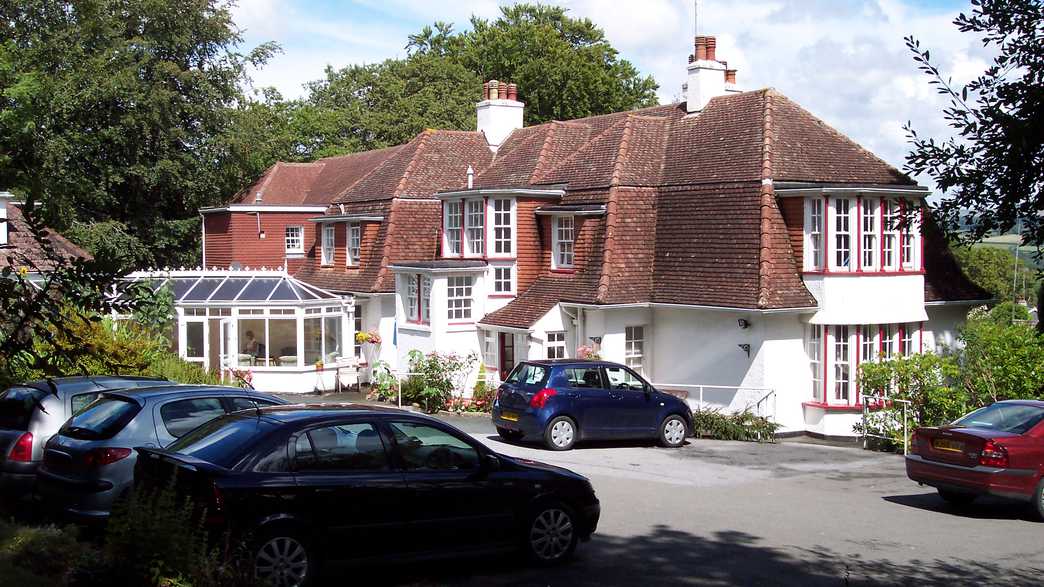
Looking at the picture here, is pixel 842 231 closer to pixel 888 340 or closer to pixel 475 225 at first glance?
pixel 888 340

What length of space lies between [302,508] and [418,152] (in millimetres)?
28226

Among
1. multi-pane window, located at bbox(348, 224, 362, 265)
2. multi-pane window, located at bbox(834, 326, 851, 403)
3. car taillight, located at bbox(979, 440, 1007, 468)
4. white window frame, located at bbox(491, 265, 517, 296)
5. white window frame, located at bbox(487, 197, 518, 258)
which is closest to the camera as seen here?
car taillight, located at bbox(979, 440, 1007, 468)

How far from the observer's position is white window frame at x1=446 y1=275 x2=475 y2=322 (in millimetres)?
29656

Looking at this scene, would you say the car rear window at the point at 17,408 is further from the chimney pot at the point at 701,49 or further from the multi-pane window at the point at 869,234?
the chimney pot at the point at 701,49

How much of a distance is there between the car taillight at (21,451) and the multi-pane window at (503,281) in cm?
1835

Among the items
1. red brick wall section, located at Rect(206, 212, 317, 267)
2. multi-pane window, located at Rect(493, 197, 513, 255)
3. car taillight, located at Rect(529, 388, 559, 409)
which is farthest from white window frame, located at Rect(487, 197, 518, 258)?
red brick wall section, located at Rect(206, 212, 317, 267)

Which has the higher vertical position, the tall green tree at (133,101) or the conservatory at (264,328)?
the tall green tree at (133,101)

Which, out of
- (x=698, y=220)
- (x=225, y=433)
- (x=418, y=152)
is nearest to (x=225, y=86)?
(x=418, y=152)

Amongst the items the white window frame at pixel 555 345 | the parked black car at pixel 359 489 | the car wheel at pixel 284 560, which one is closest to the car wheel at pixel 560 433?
the white window frame at pixel 555 345

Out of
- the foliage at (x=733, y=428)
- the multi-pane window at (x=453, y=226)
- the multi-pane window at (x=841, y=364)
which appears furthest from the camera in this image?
the multi-pane window at (x=453, y=226)

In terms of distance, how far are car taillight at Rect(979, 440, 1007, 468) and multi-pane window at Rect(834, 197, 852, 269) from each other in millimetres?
11384

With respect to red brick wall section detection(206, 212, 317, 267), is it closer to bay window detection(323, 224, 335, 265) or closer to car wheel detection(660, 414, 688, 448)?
bay window detection(323, 224, 335, 265)

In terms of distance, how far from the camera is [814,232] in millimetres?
24797

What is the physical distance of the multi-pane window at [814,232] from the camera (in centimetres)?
2477
